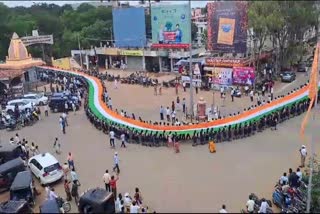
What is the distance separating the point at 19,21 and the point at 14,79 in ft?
96.8

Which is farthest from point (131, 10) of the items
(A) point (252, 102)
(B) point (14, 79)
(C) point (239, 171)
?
(C) point (239, 171)

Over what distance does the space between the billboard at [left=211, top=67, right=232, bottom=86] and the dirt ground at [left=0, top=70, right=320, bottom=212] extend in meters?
10.8

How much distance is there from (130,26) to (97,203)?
38974 millimetres

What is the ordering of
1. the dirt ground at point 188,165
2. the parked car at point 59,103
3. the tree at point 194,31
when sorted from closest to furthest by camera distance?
the dirt ground at point 188,165 < the parked car at point 59,103 < the tree at point 194,31

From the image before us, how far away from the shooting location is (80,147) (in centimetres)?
2264

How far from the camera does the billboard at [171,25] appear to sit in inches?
1757

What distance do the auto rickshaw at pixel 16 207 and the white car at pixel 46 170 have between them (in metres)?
2.84

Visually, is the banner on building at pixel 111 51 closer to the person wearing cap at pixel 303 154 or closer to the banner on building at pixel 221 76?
the banner on building at pixel 221 76

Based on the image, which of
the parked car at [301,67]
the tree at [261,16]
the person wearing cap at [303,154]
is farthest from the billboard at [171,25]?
the person wearing cap at [303,154]

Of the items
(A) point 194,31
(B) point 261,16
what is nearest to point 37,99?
(B) point 261,16

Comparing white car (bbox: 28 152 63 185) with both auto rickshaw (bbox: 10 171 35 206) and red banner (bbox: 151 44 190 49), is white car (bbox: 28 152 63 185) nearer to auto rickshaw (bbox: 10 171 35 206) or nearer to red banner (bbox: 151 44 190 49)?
auto rickshaw (bbox: 10 171 35 206)

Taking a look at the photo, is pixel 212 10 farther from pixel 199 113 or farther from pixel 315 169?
pixel 315 169

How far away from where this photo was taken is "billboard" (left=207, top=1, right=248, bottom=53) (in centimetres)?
3244

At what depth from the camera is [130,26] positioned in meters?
49.5
